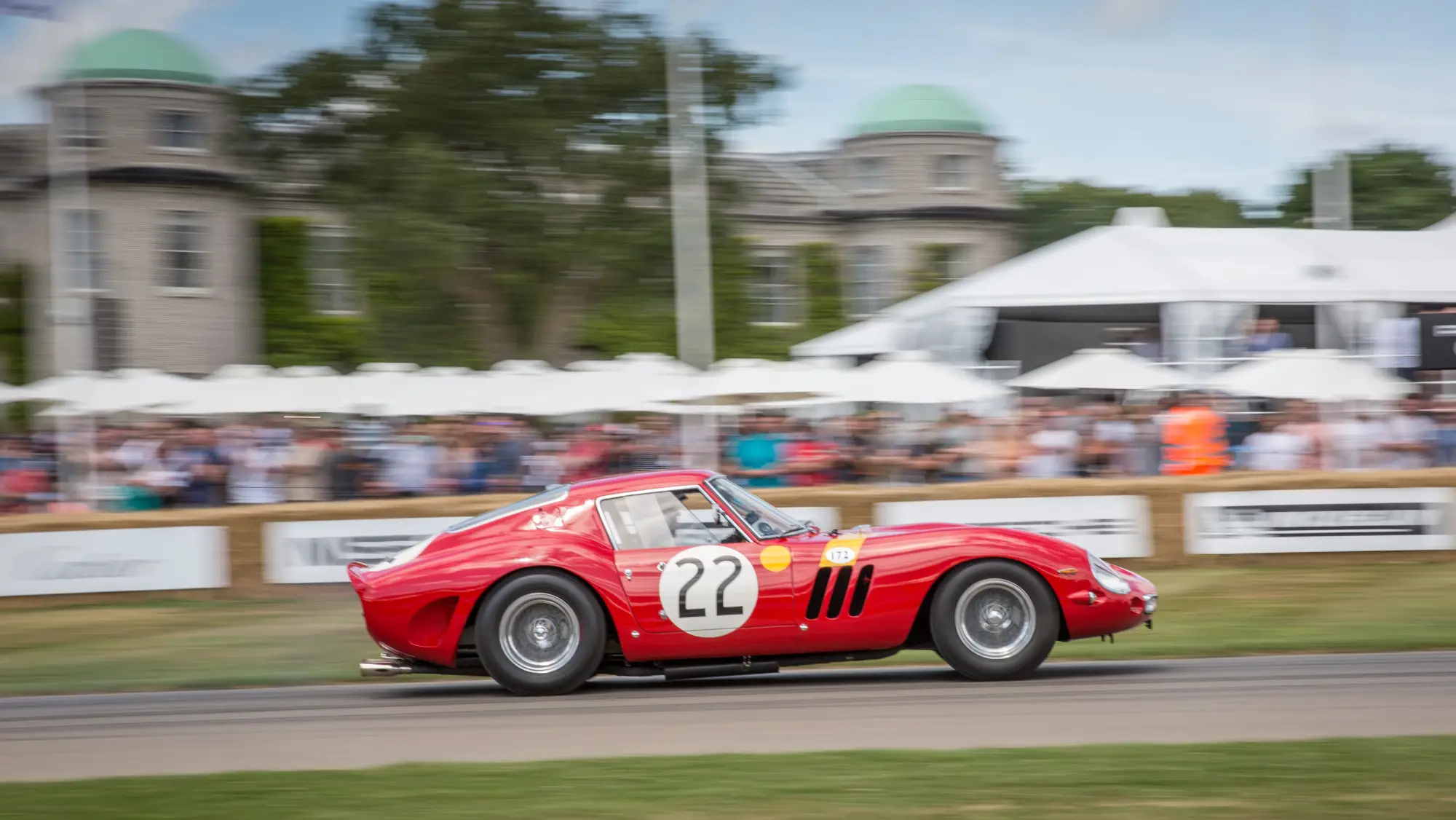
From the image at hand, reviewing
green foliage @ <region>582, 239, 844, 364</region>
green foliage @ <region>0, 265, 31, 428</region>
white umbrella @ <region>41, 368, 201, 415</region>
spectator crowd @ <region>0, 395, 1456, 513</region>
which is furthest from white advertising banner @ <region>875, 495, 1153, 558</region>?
green foliage @ <region>0, 265, 31, 428</region>

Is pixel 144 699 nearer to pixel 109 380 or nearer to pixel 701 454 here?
pixel 701 454

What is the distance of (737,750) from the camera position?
22.4ft

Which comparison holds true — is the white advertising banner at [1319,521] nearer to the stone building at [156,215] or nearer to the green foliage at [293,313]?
the stone building at [156,215]

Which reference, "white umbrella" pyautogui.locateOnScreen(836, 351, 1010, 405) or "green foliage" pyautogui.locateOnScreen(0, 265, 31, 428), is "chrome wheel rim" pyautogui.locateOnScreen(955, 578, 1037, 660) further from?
"green foliage" pyautogui.locateOnScreen(0, 265, 31, 428)

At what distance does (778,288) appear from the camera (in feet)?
141

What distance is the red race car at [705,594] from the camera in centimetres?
841

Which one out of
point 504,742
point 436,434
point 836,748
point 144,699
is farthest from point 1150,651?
point 436,434

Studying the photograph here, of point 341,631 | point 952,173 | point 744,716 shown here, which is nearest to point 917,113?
point 952,173

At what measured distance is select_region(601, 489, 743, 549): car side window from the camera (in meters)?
8.73

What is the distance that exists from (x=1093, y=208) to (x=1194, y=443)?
43580 mm

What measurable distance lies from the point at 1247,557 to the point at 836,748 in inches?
349

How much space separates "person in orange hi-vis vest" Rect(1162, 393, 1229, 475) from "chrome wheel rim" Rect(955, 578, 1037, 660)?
25.0 feet

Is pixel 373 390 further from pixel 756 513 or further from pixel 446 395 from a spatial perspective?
pixel 756 513

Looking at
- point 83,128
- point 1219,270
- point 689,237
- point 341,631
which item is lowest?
point 341,631
